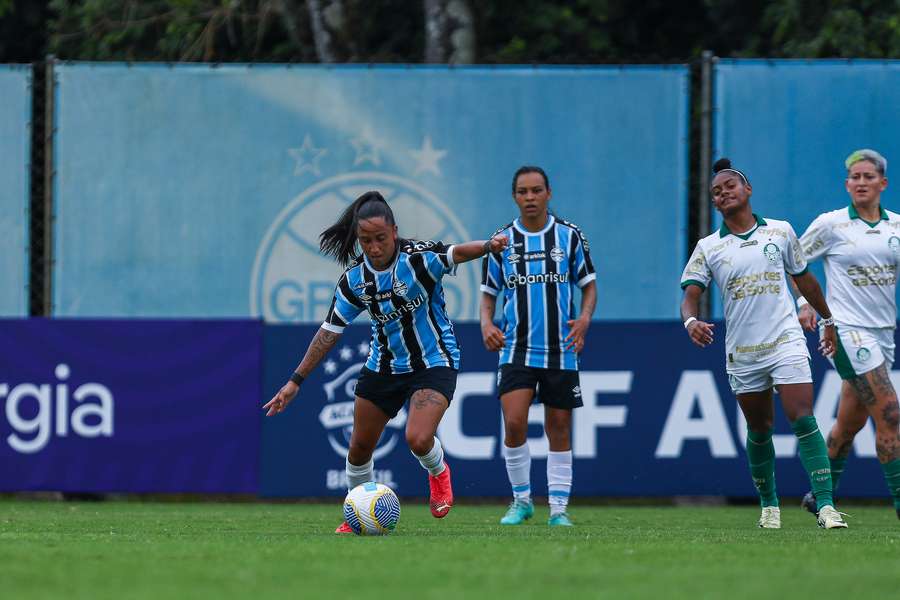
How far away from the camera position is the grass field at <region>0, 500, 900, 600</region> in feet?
19.1

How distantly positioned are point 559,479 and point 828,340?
2.02 meters

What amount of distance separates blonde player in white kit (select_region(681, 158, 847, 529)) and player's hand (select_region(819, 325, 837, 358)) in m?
0.15

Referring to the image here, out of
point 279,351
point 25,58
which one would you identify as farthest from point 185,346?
point 25,58

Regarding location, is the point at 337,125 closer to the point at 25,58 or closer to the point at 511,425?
the point at 511,425

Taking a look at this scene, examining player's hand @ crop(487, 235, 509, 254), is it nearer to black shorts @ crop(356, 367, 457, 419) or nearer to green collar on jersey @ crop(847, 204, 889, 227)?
black shorts @ crop(356, 367, 457, 419)

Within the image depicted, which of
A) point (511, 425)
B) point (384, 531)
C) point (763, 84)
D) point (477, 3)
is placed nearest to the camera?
point (384, 531)

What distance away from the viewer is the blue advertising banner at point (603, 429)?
13.2 m

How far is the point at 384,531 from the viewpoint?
879 cm

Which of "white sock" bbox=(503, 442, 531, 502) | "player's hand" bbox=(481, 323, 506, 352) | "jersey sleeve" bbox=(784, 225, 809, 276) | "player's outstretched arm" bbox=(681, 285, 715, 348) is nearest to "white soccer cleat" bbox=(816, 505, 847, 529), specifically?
"player's outstretched arm" bbox=(681, 285, 715, 348)

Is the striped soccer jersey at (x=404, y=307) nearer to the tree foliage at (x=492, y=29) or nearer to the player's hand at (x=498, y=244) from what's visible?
the player's hand at (x=498, y=244)

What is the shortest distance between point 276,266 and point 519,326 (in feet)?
16.1

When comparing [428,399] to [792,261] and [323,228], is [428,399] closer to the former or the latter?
[792,261]

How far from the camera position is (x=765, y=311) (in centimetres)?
936

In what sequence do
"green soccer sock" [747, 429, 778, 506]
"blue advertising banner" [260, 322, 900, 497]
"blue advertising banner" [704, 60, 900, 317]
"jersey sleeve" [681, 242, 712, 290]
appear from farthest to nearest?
"blue advertising banner" [704, 60, 900, 317]
"blue advertising banner" [260, 322, 900, 497]
"green soccer sock" [747, 429, 778, 506]
"jersey sleeve" [681, 242, 712, 290]
